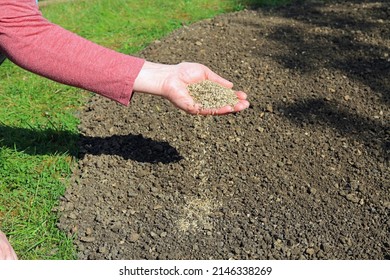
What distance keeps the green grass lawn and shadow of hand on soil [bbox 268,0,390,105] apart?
86 cm

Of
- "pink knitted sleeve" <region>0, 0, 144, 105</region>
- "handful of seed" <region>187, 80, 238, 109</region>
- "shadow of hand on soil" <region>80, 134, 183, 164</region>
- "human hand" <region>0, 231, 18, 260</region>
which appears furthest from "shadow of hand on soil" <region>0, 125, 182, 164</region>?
"human hand" <region>0, 231, 18, 260</region>

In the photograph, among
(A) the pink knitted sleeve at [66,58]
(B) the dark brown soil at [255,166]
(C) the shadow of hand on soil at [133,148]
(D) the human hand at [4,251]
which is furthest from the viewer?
(C) the shadow of hand on soil at [133,148]

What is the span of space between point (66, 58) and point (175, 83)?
52 centimetres

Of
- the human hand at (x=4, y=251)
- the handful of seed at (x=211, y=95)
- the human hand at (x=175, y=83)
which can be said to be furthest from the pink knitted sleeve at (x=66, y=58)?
the human hand at (x=4, y=251)

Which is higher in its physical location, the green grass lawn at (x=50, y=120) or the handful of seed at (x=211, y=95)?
the handful of seed at (x=211, y=95)

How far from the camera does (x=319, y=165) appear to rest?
123 inches

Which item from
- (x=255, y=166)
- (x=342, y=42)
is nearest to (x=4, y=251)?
(x=255, y=166)

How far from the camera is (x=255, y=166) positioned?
10.4 ft

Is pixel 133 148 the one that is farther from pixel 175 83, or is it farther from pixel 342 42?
pixel 342 42

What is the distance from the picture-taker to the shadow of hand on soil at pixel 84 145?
3.35 m

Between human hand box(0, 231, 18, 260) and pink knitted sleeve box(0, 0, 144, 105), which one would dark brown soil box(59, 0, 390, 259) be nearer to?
human hand box(0, 231, 18, 260)

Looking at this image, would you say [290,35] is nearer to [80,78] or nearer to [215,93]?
[215,93]

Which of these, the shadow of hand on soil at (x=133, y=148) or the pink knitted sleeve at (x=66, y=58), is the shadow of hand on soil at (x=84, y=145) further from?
the pink knitted sleeve at (x=66, y=58)

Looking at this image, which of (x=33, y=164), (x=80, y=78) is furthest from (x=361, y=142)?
(x=33, y=164)
